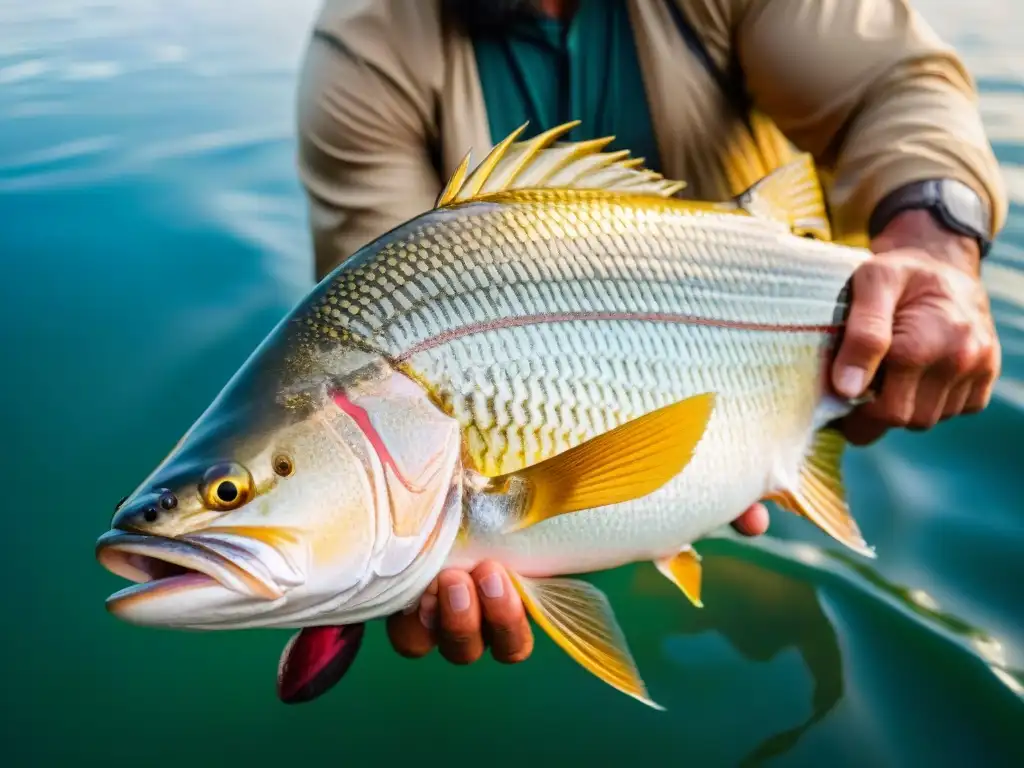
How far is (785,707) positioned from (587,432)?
932 millimetres

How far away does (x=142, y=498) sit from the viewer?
94 centimetres

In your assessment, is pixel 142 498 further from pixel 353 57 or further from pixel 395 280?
pixel 353 57

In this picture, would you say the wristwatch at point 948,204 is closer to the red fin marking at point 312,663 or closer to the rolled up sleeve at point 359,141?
the rolled up sleeve at point 359,141

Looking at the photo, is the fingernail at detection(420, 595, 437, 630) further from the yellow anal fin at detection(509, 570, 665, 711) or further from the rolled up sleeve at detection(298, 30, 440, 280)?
the rolled up sleeve at detection(298, 30, 440, 280)

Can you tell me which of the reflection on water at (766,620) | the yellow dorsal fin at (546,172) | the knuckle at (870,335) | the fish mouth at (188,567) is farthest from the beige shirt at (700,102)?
the fish mouth at (188,567)

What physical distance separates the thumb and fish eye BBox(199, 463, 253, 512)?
961 mm

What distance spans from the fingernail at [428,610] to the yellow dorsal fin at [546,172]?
574 millimetres

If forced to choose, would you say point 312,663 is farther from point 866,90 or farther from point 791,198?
point 866,90

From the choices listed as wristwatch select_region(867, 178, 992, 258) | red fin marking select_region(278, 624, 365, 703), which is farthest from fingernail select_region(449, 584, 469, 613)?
wristwatch select_region(867, 178, 992, 258)

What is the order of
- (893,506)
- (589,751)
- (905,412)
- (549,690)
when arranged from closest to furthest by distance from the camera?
(905,412) < (589,751) < (549,690) < (893,506)

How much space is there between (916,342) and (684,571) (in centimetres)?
53

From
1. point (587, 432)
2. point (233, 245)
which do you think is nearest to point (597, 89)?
point (587, 432)

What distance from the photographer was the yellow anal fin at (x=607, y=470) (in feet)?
3.59

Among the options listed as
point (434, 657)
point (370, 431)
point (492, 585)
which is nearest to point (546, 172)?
point (370, 431)
